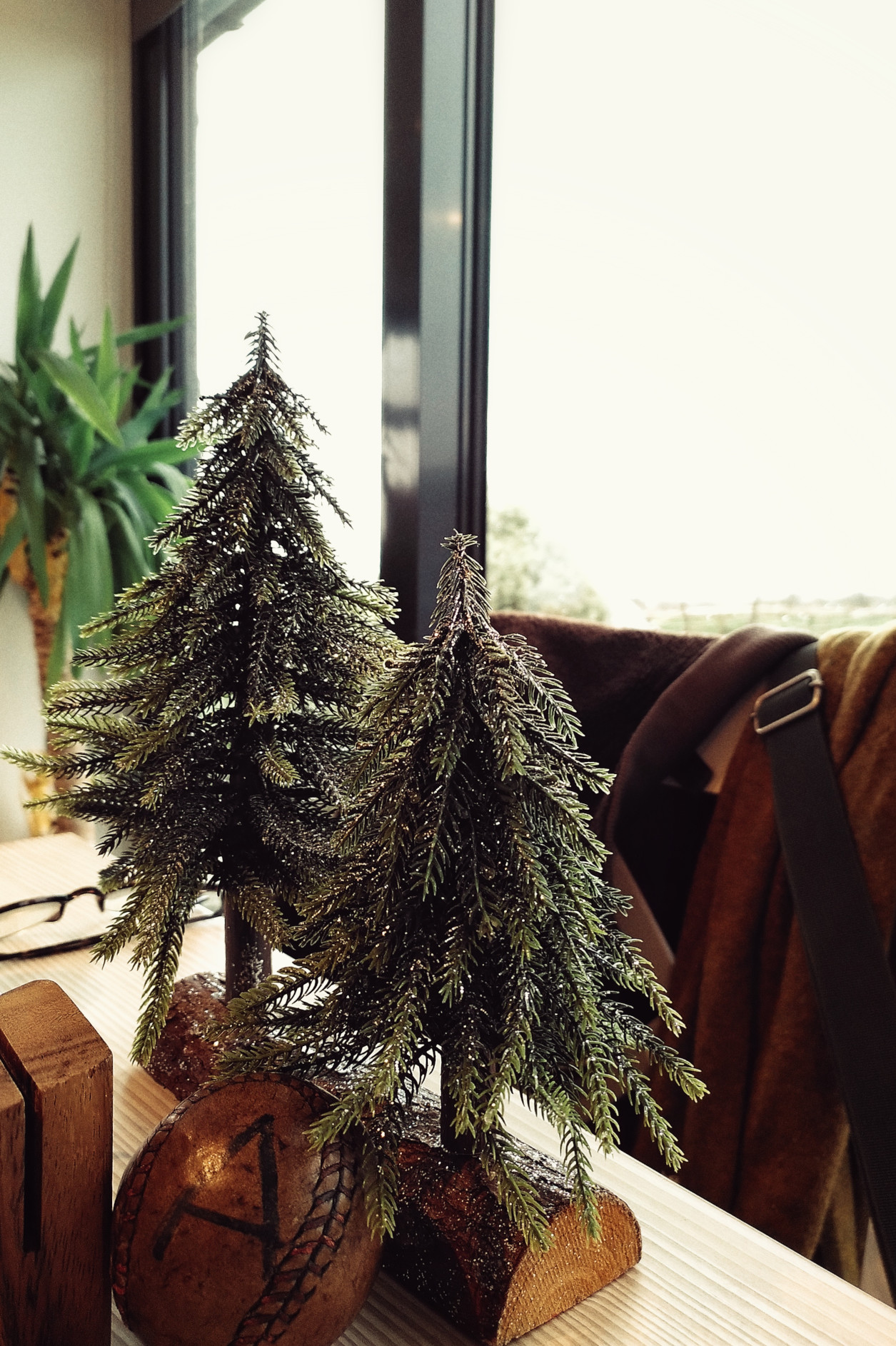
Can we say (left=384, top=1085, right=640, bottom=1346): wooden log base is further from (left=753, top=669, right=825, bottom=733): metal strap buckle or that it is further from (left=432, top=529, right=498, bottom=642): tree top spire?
(left=753, top=669, right=825, bottom=733): metal strap buckle

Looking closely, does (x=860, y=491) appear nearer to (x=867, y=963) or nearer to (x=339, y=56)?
(x=867, y=963)

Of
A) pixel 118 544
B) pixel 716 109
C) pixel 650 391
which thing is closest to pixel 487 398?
pixel 650 391

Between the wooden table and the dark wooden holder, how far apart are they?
0.06 meters

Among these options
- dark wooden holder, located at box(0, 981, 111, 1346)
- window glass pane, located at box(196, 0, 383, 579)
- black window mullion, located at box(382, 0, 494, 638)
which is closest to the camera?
dark wooden holder, located at box(0, 981, 111, 1346)

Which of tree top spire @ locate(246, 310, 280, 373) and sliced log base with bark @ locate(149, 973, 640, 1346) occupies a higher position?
tree top spire @ locate(246, 310, 280, 373)

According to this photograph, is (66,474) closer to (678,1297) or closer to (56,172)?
(56,172)

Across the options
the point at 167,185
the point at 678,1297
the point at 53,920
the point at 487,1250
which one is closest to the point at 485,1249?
the point at 487,1250

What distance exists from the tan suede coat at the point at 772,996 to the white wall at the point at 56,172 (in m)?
1.41

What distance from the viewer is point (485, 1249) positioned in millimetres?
427

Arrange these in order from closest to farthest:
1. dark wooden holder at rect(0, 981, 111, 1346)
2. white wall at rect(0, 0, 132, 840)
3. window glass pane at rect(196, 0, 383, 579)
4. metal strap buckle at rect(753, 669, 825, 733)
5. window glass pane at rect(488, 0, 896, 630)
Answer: dark wooden holder at rect(0, 981, 111, 1346) < metal strap buckle at rect(753, 669, 825, 733) < window glass pane at rect(488, 0, 896, 630) < window glass pane at rect(196, 0, 383, 579) < white wall at rect(0, 0, 132, 840)

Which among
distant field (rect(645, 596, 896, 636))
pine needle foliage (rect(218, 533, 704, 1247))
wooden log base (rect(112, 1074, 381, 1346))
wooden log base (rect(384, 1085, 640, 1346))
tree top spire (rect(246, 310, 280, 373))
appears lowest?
wooden log base (rect(384, 1085, 640, 1346))

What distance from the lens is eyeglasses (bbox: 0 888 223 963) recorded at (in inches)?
33.5

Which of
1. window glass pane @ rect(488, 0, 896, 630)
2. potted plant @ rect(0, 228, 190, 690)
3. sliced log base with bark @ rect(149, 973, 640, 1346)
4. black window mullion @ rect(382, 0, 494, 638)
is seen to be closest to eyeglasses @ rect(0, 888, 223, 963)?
sliced log base with bark @ rect(149, 973, 640, 1346)

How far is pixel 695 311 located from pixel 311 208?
742mm
